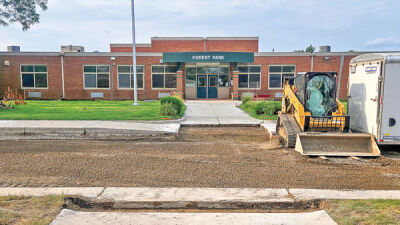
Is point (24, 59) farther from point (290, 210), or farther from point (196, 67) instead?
point (290, 210)

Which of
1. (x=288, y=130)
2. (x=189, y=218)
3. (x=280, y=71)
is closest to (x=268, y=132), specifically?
(x=288, y=130)

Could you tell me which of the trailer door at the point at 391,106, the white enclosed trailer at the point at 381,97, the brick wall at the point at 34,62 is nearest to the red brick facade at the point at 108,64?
the brick wall at the point at 34,62

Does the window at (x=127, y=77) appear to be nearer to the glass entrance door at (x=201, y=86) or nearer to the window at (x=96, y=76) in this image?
the window at (x=96, y=76)

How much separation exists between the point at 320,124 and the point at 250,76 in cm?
2229

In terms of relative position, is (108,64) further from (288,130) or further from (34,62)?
(288,130)

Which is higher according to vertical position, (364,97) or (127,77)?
(127,77)

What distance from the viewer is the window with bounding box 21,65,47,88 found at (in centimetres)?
3203

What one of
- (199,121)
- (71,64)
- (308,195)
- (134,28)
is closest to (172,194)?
(308,195)

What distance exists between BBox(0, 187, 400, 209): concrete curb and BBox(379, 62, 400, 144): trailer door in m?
3.77

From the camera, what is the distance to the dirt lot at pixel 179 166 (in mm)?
6660

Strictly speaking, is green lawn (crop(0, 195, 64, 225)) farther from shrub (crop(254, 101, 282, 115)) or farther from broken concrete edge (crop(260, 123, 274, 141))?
shrub (crop(254, 101, 282, 115))

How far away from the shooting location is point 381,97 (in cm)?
938

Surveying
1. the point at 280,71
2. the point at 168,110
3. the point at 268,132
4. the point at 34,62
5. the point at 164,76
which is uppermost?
the point at 34,62

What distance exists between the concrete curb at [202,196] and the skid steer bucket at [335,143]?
11.4 ft
